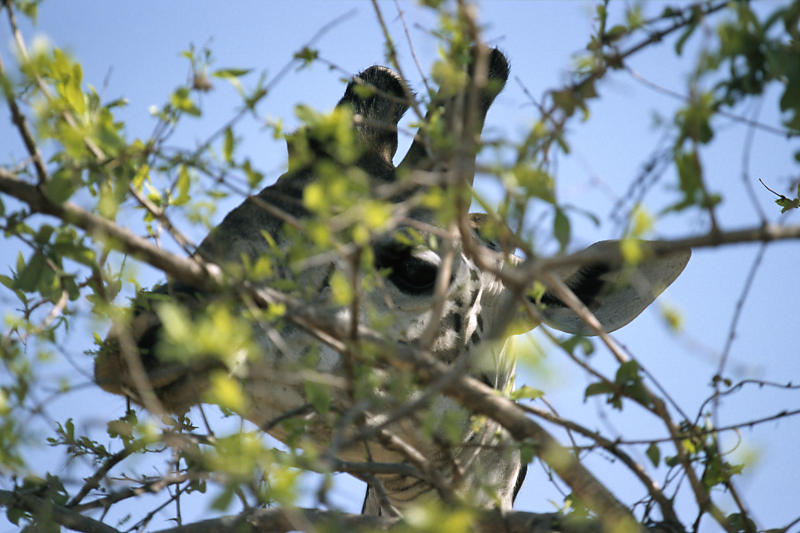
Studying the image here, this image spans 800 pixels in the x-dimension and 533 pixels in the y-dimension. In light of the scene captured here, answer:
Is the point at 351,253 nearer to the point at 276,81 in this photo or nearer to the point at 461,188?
the point at 461,188

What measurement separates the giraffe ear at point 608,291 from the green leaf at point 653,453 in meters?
0.89

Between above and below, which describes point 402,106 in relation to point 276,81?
above

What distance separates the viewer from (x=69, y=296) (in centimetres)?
214

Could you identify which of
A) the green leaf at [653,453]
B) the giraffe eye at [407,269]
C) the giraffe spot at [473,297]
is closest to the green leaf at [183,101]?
the giraffe eye at [407,269]

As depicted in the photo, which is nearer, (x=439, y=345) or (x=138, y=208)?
(x=138, y=208)

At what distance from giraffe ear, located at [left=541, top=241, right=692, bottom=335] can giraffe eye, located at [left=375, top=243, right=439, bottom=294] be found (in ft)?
1.41

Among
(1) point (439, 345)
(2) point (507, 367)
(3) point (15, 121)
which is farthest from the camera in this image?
(2) point (507, 367)

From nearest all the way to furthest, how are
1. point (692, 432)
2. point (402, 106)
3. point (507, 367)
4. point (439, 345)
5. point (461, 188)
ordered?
point (461, 188), point (692, 432), point (439, 345), point (507, 367), point (402, 106)

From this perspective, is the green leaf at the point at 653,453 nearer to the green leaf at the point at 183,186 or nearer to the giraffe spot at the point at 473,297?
the giraffe spot at the point at 473,297

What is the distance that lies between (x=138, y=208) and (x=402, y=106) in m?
1.63

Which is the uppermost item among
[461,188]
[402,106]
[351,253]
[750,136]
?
[402,106]

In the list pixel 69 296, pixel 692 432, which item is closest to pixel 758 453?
pixel 692 432

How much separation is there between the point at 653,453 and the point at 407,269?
1089mm

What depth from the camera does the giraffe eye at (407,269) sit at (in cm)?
295
